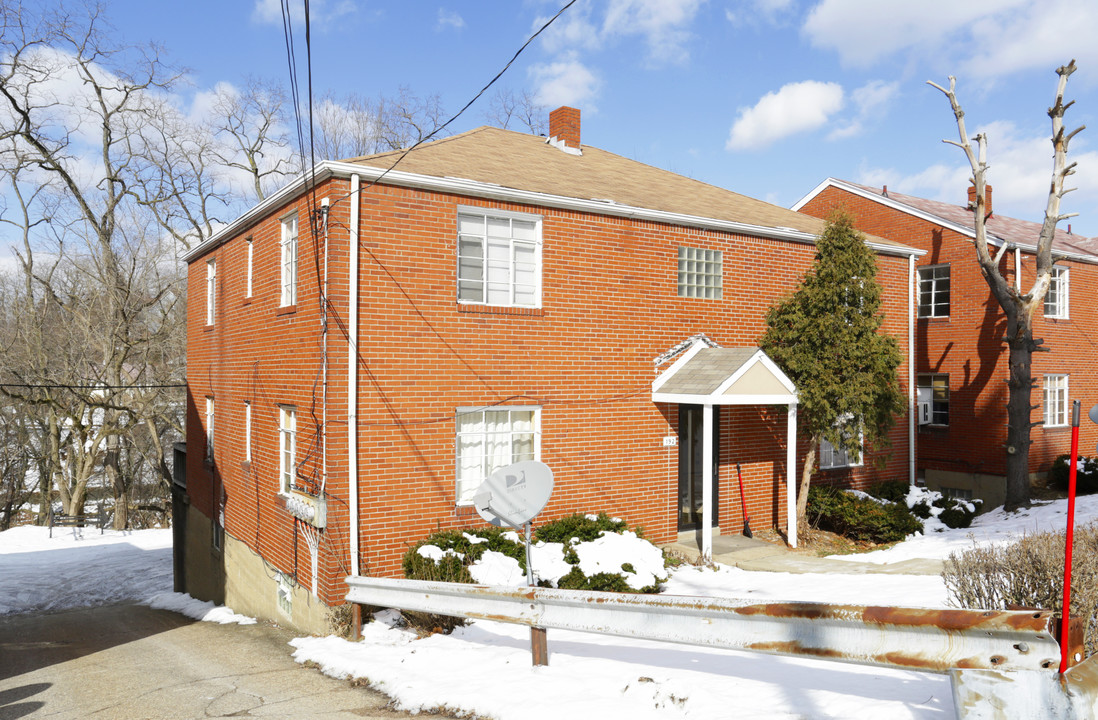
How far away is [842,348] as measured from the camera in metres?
13.3

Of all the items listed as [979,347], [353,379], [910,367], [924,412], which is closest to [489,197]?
[353,379]

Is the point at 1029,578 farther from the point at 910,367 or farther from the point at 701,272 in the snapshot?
the point at 910,367

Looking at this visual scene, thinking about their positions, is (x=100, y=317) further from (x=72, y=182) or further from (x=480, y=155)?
(x=480, y=155)

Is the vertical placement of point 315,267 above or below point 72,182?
below

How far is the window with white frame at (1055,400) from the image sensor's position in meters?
20.8

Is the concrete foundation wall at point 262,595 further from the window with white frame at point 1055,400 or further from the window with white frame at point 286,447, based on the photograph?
the window with white frame at point 1055,400

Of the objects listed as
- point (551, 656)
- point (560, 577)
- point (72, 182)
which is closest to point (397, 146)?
point (72, 182)

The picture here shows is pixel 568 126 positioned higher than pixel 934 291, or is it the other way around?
pixel 568 126

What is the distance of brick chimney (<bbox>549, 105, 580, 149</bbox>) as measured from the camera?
16906 mm

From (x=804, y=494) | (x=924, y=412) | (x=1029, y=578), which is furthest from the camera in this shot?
(x=924, y=412)

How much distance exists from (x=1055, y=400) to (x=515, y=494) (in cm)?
2058

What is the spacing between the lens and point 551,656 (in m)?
6.29

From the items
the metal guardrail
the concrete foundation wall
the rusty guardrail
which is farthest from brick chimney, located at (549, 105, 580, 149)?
the rusty guardrail

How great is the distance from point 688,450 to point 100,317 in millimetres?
29015
